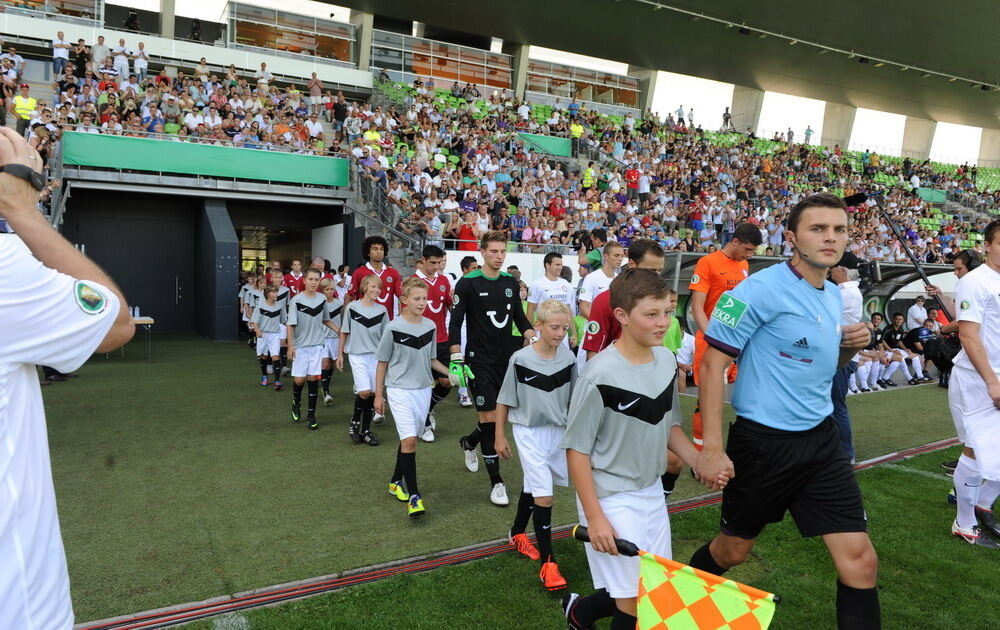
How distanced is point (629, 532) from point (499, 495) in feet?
9.12

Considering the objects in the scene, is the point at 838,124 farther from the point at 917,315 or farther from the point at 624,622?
the point at 624,622

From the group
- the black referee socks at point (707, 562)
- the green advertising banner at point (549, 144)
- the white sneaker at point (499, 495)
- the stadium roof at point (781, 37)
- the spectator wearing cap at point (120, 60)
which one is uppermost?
the stadium roof at point (781, 37)

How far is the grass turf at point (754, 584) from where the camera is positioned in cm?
352

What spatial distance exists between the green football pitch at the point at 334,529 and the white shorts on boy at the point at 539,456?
0.54 metres

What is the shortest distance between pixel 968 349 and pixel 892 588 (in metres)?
1.61

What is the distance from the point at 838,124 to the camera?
36.5m

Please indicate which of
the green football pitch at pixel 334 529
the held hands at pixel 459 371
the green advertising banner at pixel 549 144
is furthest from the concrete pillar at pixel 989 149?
the held hands at pixel 459 371

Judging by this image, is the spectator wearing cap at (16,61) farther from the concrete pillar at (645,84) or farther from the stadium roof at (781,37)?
the concrete pillar at (645,84)

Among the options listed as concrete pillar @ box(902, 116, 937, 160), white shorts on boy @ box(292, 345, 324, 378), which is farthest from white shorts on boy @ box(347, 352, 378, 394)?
concrete pillar @ box(902, 116, 937, 160)

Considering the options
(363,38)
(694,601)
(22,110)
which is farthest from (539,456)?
(363,38)

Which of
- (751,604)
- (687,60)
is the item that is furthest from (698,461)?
(687,60)

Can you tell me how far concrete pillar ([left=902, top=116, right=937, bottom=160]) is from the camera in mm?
38500

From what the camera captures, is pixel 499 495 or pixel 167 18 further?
pixel 167 18

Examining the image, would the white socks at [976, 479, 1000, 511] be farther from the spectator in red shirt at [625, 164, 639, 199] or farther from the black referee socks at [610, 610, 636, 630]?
the spectator in red shirt at [625, 164, 639, 199]
